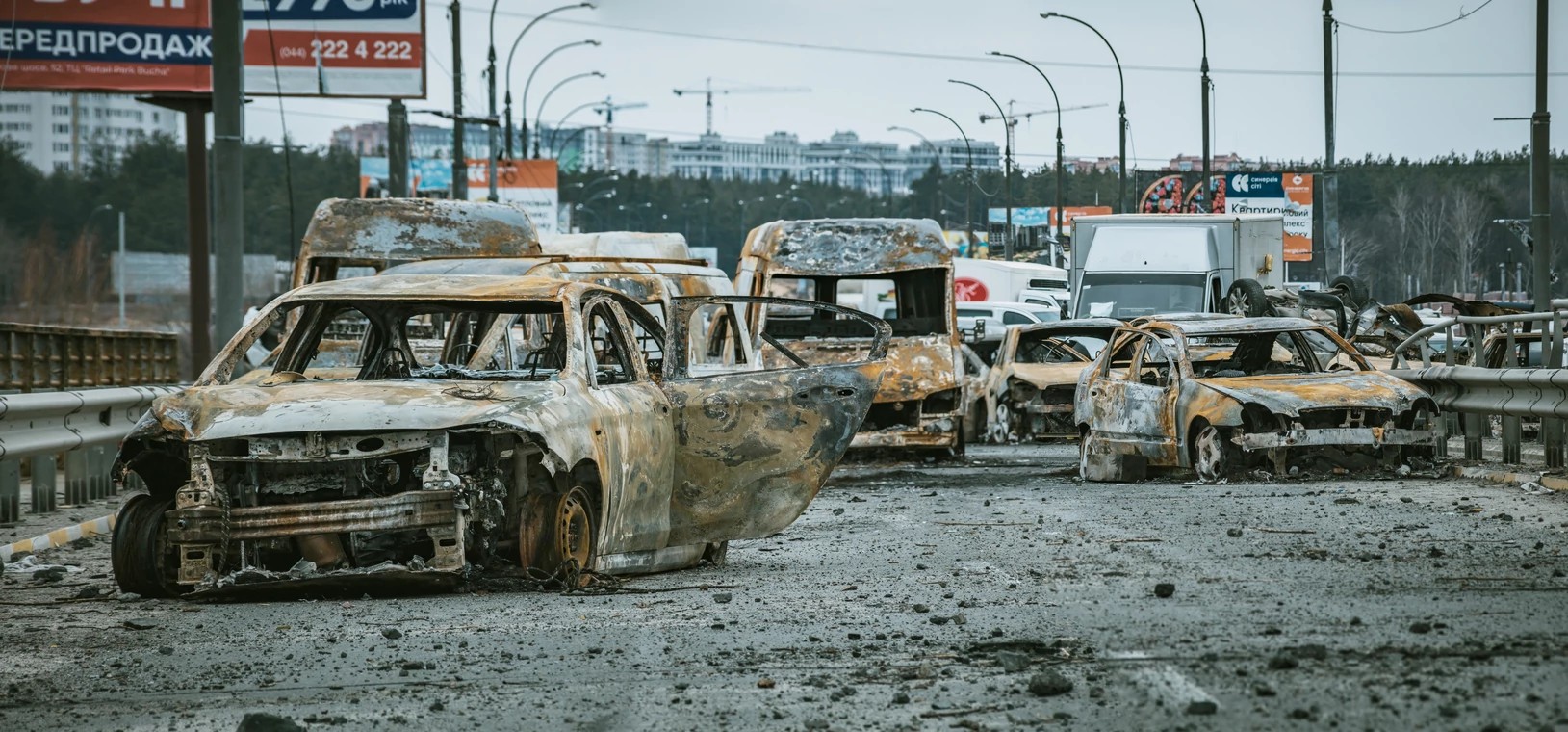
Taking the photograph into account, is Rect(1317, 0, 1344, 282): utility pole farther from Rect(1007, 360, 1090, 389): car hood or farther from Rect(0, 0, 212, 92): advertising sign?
Rect(0, 0, 212, 92): advertising sign

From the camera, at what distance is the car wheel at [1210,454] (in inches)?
547

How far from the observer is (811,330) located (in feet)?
67.2

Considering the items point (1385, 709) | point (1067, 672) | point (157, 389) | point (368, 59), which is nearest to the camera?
point (1385, 709)

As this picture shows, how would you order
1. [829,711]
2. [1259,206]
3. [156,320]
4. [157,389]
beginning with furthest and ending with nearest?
[156,320] < [1259,206] < [157,389] < [829,711]

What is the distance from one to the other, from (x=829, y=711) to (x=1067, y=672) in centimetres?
89

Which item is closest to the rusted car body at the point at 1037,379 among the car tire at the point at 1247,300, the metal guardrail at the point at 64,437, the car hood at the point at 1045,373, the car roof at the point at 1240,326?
the car hood at the point at 1045,373

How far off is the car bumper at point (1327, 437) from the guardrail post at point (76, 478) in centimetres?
898

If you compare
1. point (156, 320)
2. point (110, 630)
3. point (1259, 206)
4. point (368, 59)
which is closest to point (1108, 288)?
point (368, 59)

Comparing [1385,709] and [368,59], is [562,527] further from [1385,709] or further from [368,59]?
[368,59]

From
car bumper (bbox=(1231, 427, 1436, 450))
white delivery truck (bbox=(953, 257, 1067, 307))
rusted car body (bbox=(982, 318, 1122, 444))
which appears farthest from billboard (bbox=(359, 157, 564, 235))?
car bumper (bbox=(1231, 427, 1436, 450))

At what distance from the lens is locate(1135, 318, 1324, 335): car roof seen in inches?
593

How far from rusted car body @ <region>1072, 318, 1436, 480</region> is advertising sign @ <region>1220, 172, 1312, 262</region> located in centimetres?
4953

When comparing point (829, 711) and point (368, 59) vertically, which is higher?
point (368, 59)

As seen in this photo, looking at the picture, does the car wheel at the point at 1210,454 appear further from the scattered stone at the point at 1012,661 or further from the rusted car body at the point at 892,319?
the scattered stone at the point at 1012,661
